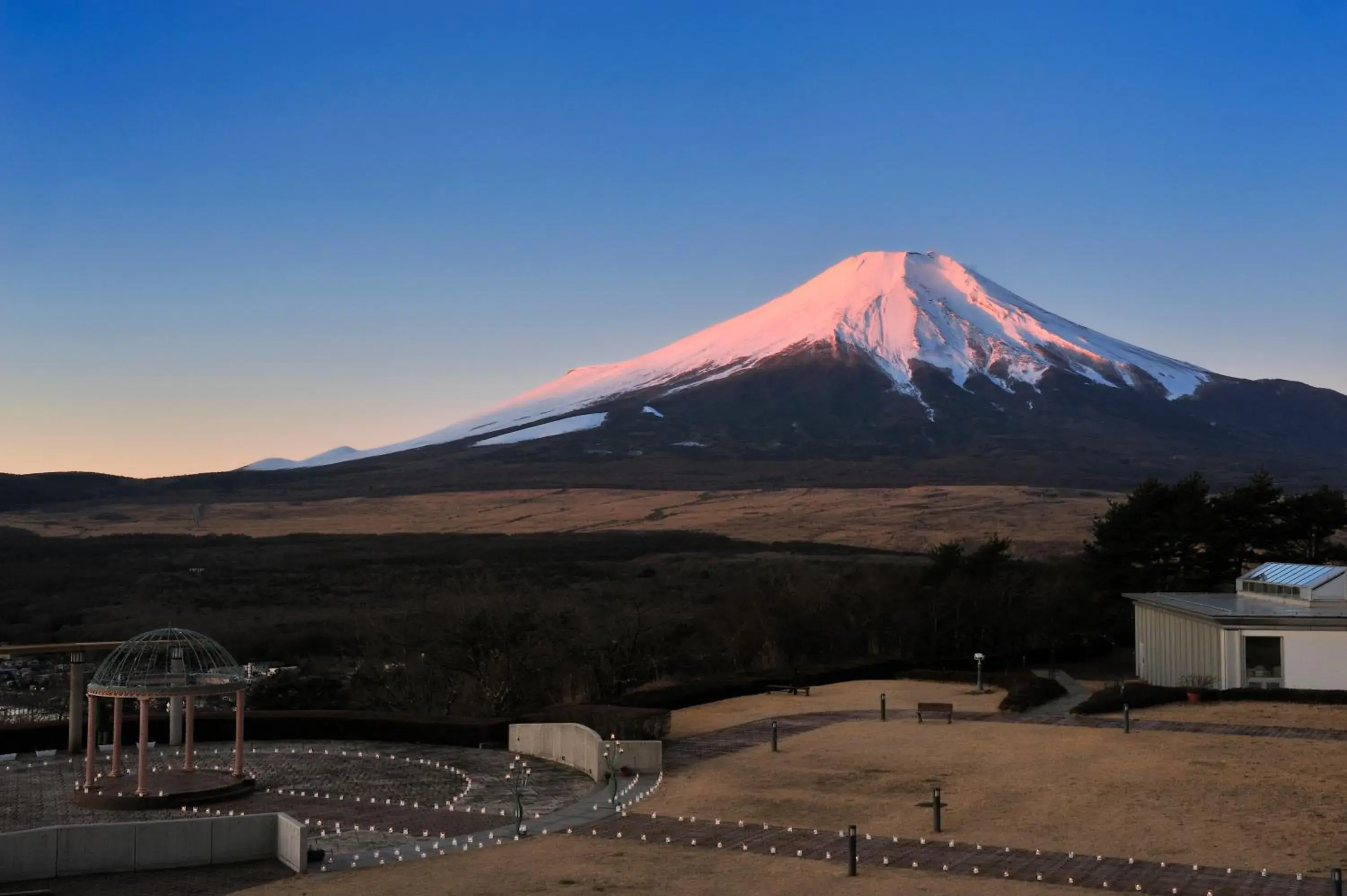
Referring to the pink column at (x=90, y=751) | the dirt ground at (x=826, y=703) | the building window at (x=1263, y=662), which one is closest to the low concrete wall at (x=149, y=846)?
the pink column at (x=90, y=751)

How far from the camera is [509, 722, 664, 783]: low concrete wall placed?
70.0ft

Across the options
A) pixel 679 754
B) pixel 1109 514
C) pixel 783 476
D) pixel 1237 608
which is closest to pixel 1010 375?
pixel 783 476

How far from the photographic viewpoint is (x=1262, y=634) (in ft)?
91.8

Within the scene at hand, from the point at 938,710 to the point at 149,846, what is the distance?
52.6 feet

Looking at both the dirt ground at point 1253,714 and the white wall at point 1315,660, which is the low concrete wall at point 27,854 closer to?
the dirt ground at point 1253,714

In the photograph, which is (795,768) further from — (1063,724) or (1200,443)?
(1200,443)

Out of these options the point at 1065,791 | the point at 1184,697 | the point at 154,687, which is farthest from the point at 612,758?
the point at 1184,697

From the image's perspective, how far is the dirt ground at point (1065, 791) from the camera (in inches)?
620

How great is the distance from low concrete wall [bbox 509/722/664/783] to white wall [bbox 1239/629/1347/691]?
13.7m

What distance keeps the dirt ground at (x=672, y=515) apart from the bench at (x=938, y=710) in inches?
2176

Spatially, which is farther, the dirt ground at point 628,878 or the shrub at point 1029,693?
the shrub at point 1029,693

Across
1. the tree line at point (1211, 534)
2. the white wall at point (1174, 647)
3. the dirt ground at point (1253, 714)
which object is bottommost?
the dirt ground at point (1253, 714)

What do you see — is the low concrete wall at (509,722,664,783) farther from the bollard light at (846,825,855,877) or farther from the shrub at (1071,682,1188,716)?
the shrub at (1071,682,1188,716)

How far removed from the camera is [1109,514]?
4397cm
